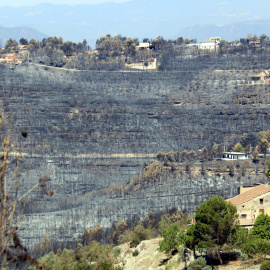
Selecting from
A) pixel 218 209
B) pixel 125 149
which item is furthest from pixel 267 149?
pixel 218 209

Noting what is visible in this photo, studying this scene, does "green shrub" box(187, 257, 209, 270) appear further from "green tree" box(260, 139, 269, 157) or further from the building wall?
"green tree" box(260, 139, 269, 157)

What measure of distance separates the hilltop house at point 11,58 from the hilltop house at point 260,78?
30.7 m

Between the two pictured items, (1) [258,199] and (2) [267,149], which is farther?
(2) [267,149]

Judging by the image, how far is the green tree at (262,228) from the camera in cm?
3538

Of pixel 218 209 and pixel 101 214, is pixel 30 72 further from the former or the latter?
pixel 218 209

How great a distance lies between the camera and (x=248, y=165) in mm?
79250

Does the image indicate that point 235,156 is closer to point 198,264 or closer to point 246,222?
point 246,222

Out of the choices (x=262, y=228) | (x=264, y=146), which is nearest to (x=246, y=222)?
(x=262, y=228)

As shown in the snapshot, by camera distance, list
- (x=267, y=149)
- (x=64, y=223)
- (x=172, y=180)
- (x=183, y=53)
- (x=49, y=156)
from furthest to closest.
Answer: (x=183, y=53), (x=49, y=156), (x=267, y=149), (x=172, y=180), (x=64, y=223)

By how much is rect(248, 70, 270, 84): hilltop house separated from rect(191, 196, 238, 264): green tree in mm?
73059

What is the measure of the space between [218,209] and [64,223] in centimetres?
3293

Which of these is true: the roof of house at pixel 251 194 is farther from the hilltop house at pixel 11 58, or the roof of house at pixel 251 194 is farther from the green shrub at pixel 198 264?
the hilltop house at pixel 11 58

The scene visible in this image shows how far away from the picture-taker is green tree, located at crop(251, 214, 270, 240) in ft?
116

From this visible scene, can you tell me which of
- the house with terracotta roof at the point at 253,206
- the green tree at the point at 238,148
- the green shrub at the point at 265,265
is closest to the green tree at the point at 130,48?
the green tree at the point at 238,148
